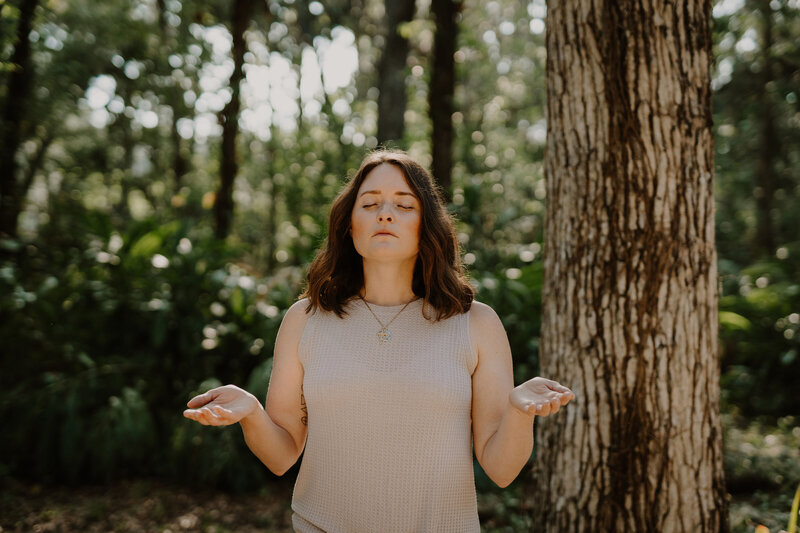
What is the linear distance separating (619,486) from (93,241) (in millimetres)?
4955

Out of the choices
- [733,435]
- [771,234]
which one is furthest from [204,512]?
[771,234]

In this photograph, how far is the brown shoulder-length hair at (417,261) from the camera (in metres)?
2.12

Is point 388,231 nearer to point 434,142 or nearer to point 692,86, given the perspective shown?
point 692,86

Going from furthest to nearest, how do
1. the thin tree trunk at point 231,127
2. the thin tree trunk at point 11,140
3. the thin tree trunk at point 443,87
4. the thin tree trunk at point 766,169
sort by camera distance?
the thin tree trunk at point 766,169, the thin tree trunk at point 231,127, the thin tree trunk at point 11,140, the thin tree trunk at point 443,87

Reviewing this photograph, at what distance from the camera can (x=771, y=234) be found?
1166cm

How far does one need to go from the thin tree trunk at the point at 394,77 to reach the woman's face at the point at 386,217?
238 inches


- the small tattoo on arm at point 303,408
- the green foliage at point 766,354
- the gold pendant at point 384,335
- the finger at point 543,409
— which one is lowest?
the green foliage at point 766,354

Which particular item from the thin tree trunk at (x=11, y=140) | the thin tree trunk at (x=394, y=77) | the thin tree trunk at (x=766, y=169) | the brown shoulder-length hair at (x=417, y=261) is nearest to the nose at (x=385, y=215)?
the brown shoulder-length hair at (x=417, y=261)

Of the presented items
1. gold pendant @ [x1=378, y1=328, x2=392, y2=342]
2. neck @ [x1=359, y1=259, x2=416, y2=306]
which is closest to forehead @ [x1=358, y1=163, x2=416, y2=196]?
neck @ [x1=359, y1=259, x2=416, y2=306]

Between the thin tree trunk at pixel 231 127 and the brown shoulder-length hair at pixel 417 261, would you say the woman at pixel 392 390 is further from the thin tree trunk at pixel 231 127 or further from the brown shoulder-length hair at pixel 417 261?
the thin tree trunk at pixel 231 127

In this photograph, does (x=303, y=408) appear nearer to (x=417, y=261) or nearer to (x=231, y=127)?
(x=417, y=261)

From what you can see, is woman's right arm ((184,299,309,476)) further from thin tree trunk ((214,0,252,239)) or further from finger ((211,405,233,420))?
thin tree trunk ((214,0,252,239))

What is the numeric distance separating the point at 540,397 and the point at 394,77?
7.60m

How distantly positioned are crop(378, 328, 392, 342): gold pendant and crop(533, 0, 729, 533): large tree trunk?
1.13 meters
